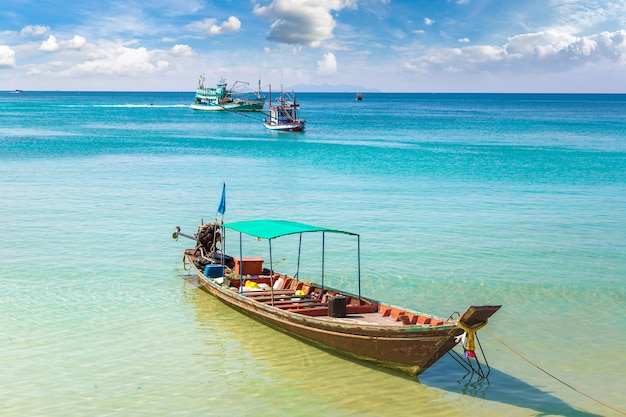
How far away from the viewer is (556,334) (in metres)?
15.5

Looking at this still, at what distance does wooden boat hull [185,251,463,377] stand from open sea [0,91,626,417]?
0.31 m

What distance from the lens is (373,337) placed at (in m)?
13.1

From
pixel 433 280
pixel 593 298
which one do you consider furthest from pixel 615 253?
pixel 433 280

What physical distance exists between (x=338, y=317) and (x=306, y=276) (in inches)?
234

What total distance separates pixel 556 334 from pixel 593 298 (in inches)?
136

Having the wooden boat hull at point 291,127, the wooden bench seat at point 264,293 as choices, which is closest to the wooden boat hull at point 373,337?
the wooden bench seat at point 264,293

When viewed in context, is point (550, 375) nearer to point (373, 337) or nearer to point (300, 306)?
point (373, 337)

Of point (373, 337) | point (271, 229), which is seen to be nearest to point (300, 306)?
point (271, 229)

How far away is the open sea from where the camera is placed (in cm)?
1244

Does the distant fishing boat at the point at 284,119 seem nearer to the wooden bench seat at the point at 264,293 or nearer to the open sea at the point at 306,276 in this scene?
the open sea at the point at 306,276

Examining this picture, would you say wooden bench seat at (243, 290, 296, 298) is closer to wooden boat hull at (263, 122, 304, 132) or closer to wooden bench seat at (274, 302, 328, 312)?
wooden bench seat at (274, 302, 328, 312)

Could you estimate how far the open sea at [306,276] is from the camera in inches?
490

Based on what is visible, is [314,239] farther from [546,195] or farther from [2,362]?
[546,195]

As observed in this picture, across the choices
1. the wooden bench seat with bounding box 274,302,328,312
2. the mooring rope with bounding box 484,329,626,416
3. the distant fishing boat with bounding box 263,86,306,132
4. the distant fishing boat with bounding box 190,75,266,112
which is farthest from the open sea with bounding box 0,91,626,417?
the distant fishing boat with bounding box 190,75,266,112
